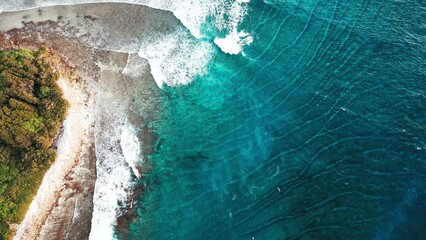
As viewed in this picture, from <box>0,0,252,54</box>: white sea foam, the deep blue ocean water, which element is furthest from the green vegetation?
<box>0,0,252,54</box>: white sea foam

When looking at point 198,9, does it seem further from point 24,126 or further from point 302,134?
point 24,126

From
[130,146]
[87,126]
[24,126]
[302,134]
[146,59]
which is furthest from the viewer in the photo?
[146,59]

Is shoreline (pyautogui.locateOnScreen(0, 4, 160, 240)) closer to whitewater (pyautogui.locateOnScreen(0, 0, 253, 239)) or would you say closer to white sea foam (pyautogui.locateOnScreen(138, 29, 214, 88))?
whitewater (pyautogui.locateOnScreen(0, 0, 253, 239))

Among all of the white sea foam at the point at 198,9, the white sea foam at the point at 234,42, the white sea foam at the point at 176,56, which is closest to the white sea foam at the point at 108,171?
the white sea foam at the point at 176,56

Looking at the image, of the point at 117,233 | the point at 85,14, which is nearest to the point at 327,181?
the point at 117,233

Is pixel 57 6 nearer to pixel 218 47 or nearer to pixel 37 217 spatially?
pixel 218 47

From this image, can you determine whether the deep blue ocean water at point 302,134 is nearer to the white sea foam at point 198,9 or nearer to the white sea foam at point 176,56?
the white sea foam at point 176,56

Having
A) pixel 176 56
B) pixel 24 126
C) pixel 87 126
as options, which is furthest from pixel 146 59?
pixel 24 126
